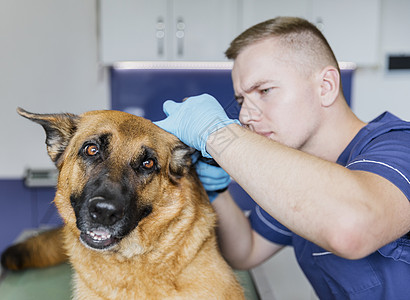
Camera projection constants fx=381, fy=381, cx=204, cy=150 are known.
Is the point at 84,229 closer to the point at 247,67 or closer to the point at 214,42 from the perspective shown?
the point at 247,67

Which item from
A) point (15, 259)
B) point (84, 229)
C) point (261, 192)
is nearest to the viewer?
point (261, 192)

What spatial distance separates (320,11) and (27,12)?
2.18 meters

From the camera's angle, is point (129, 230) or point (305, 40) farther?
point (305, 40)

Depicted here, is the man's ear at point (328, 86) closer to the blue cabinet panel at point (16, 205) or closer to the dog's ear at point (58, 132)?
the dog's ear at point (58, 132)

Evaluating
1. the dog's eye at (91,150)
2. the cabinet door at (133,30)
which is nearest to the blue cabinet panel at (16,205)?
the cabinet door at (133,30)

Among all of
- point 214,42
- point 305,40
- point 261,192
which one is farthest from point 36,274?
point 214,42

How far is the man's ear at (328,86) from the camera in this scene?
1129mm

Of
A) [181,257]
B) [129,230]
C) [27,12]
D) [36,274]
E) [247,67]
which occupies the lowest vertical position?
[36,274]

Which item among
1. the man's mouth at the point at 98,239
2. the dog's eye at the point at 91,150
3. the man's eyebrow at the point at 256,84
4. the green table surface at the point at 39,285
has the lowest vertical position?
the green table surface at the point at 39,285

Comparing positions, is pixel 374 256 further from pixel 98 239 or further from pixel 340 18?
pixel 340 18

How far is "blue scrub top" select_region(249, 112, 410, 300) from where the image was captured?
0.78 meters

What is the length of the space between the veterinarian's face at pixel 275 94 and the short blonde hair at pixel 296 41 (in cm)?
3

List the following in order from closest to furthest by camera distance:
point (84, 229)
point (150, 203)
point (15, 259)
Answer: point (84, 229), point (150, 203), point (15, 259)

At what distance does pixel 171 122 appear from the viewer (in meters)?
1.02
